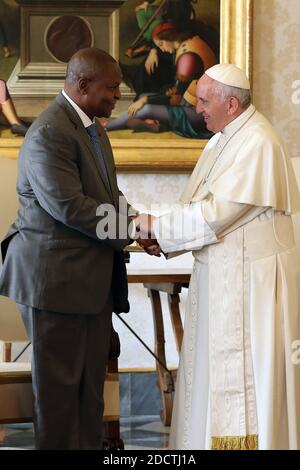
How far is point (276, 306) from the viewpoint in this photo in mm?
4277

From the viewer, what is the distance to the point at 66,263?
12.4ft

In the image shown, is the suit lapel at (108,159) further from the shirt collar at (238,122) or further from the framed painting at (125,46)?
the framed painting at (125,46)

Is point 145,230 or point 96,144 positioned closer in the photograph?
point 96,144

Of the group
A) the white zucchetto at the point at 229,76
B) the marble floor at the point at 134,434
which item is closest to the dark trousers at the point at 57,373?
the white zucchetto at the point at 229,76

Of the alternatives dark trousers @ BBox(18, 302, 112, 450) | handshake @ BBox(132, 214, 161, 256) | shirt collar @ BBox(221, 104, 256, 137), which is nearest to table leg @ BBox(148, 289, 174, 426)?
handshake @ BBox(132, 214, 161, 256)

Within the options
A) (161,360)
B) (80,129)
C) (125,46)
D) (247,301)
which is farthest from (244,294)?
(125,46)

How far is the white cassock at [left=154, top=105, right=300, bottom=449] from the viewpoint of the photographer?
4.24m

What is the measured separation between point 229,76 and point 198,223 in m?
0.73

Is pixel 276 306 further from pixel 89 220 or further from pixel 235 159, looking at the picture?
pixel 89 220

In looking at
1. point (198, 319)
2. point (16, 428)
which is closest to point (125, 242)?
point (198, 319)

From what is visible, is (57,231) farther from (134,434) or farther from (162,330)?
(162,330)

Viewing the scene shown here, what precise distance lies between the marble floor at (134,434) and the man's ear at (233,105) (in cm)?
209

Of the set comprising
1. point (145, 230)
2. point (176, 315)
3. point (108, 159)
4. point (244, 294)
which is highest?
point (108, 159)

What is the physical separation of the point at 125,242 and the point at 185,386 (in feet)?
2.93
